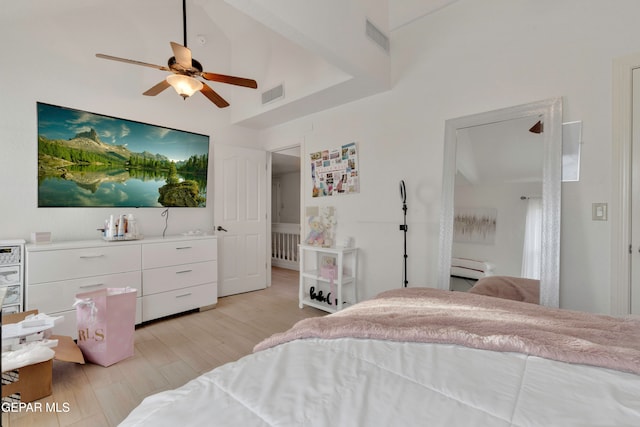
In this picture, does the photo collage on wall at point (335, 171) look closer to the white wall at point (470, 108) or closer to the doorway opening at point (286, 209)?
the white wall at point (470, 108)

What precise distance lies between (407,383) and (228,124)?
392 centimetres

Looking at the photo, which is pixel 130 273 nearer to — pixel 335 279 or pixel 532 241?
pixel 335 279

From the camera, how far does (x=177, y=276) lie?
3.12 m

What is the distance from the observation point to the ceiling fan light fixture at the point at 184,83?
88.0 inches

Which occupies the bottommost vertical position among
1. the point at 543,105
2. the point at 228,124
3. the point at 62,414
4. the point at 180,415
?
the point at 62,414

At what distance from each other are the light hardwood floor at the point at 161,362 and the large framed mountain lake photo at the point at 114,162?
137 cm

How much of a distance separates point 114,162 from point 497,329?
11.4 ft

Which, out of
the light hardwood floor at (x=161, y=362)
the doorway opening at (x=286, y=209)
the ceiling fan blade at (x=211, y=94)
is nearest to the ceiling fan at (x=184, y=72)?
the ceiling fan blade at (x=211, y=94)

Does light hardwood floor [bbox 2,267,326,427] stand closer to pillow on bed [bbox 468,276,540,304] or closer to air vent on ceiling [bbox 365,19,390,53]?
pillow on bed [bbox 468,276,540,304]

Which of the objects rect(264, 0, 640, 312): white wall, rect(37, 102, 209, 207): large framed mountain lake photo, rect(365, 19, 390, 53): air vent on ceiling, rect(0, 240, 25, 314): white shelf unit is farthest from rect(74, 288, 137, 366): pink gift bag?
rect(365, 19, 390, 53): air vent on ceiling

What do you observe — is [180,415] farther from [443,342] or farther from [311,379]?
[443,342]

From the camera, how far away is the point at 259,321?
9.91 feet

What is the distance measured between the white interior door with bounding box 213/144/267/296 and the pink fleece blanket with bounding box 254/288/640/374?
9.28 ft

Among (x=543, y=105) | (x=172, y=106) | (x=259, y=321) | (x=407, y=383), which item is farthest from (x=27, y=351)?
(x=543, y=105)
